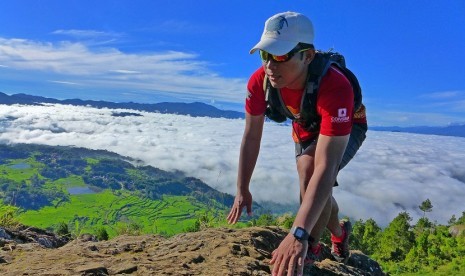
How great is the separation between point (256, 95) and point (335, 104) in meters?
1.11

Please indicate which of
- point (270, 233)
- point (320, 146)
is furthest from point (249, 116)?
point (270, 233)

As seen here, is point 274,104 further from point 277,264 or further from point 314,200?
point 277,264

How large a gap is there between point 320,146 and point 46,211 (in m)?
196

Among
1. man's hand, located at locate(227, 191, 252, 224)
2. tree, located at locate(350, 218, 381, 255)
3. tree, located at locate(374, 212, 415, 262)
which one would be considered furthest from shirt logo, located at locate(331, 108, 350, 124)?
tree, located at locate(350, 218, 381, 255)

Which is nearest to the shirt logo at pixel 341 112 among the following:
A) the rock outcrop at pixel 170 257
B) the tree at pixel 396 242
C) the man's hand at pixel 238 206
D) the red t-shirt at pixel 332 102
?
the red t-shirt at pixel 332 102

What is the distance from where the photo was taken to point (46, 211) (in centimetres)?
18125

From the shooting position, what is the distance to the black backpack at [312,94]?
162 inches

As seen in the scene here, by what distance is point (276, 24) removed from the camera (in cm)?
390

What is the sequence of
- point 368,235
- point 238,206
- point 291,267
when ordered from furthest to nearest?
point 368,235 < point 238,206 < point 291,267

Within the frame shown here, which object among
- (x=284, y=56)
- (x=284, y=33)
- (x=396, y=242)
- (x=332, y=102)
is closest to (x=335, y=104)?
(x=332, y=102)

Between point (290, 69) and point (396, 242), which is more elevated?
point (290, 69)

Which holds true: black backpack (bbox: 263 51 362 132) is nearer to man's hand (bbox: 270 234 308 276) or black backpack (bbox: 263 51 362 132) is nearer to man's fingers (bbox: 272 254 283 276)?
man's hand (bbox: 270 234 308 276)

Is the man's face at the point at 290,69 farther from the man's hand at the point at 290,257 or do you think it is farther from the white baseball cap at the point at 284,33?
the man's hand at the point at 290,257

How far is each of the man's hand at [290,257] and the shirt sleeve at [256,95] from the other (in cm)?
176
